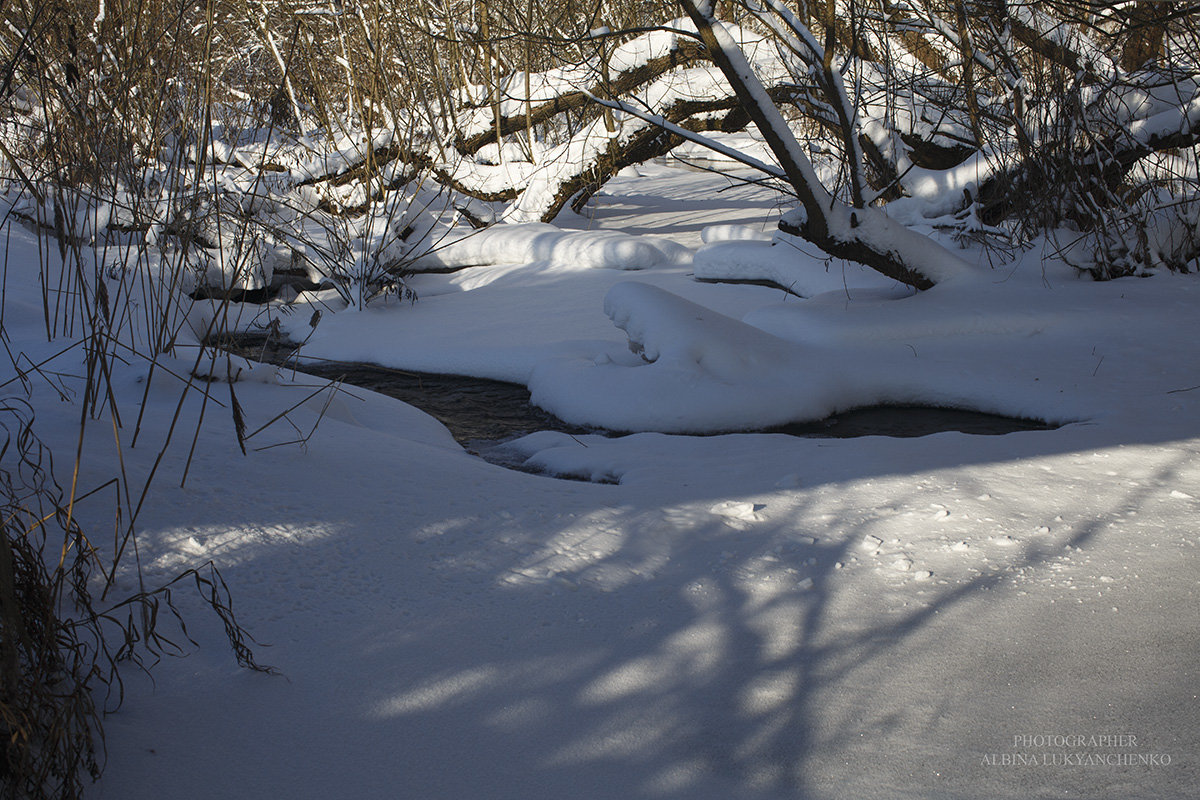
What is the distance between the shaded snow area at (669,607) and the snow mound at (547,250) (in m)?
3.77

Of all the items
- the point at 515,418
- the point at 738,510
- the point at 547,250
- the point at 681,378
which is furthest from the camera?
the point at 547,250

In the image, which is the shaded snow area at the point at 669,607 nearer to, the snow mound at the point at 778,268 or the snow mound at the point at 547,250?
the snow mound at the point at 778,268

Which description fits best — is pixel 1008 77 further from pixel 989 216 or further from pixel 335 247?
pixel 335 247

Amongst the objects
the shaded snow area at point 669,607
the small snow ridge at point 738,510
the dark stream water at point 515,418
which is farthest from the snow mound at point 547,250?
the small snow ridge at point 738,510

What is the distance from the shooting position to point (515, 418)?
14.9ft

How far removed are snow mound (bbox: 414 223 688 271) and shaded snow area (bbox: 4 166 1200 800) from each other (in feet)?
12.4

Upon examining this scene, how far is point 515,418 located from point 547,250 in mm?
3507

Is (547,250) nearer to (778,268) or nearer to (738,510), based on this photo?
(778,268)

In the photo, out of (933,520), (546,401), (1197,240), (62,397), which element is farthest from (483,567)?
(1197,240)

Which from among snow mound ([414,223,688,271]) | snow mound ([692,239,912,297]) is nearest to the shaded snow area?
snow mound ([692,239,912,297])

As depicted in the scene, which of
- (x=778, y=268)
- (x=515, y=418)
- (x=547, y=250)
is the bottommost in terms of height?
(x=515, y=418)

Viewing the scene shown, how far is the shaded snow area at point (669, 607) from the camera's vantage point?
143cm

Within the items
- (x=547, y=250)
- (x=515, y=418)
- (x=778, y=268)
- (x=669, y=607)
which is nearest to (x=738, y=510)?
(x=669, y=607)

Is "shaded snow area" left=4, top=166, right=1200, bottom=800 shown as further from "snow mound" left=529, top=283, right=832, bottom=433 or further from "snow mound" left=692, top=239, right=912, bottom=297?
"snow mound" left=692, top=239, right=912, bottom=297
